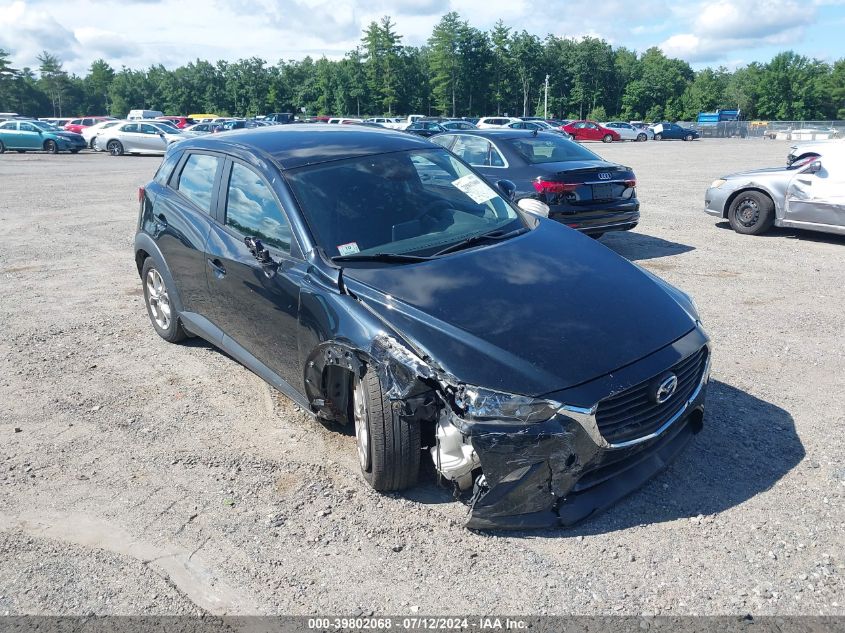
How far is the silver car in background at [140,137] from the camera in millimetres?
31469

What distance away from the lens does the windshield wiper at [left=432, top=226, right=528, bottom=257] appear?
4043 millimetres

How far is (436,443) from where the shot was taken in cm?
331

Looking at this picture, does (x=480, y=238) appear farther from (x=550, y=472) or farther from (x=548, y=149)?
(x=548, y=149)

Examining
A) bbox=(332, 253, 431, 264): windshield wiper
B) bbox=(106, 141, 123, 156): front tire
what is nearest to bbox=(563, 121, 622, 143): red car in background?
bbox=(106, 141, 123, 156): front tire

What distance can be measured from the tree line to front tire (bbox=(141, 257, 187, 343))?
87.5 meters

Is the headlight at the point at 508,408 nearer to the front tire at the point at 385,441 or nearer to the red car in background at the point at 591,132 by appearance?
the front tire at the point at 385,441

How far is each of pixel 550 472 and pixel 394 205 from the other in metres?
1.98

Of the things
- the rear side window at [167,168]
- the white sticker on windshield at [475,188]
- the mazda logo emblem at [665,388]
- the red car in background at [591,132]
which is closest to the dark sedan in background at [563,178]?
the white sticker on windshield at [475,188]

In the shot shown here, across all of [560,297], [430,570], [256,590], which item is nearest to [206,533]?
[256,590]

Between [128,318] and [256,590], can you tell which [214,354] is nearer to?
[128,318]

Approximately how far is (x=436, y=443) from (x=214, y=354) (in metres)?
3.02

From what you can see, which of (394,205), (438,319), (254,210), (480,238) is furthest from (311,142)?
(438,319)

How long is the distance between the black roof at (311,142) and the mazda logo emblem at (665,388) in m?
2.43

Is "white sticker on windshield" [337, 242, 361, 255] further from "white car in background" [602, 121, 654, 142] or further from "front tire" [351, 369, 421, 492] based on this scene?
"white car in background" [602, 121, 654, 142]
